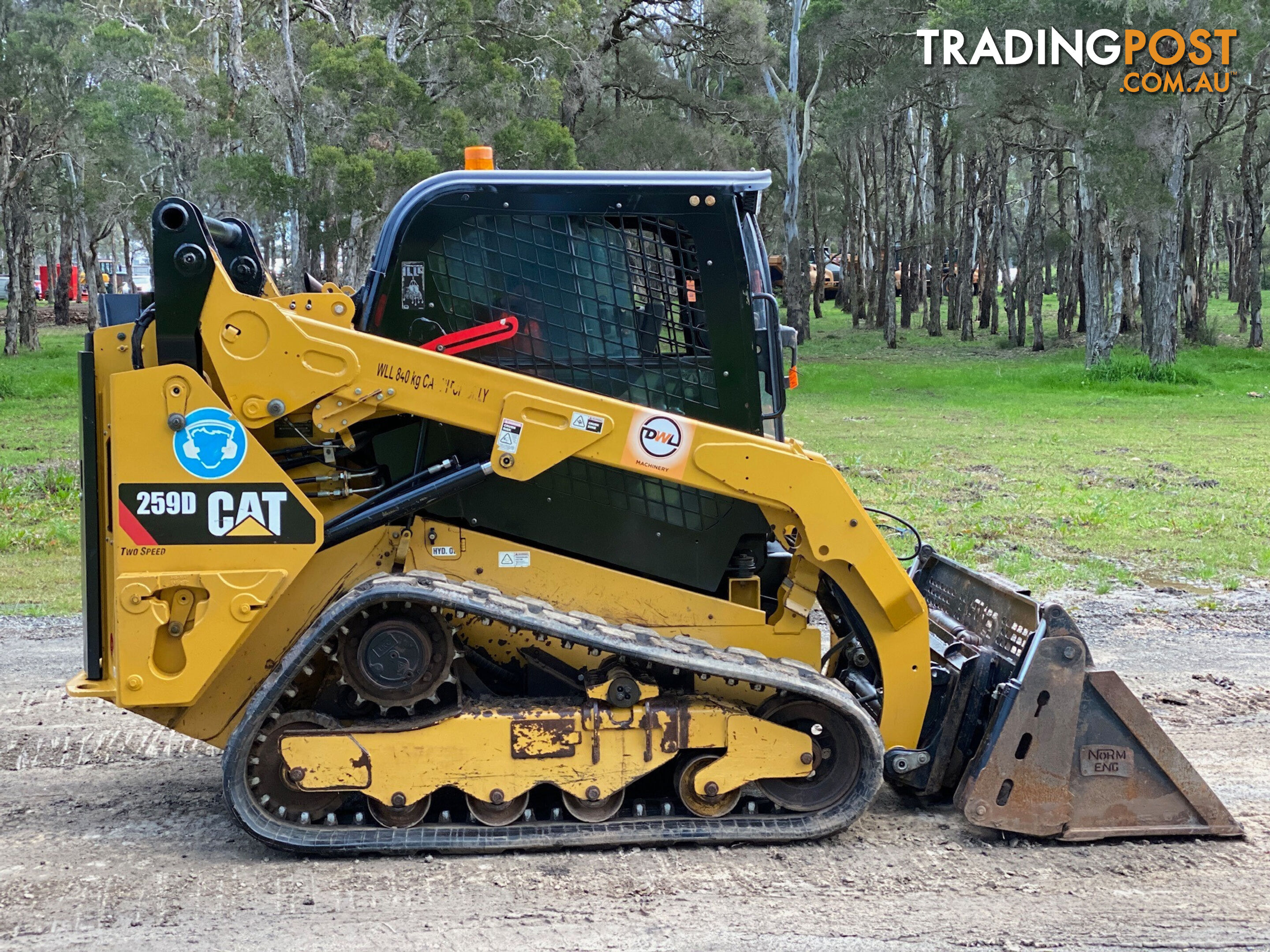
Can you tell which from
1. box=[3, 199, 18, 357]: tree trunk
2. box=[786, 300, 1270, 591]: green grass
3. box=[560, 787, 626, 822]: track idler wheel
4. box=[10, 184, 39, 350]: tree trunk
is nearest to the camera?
box=[560, 787, 626, 822]: track idler wheel

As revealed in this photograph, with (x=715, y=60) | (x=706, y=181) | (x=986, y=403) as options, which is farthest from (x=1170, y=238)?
(x=706, y=181)

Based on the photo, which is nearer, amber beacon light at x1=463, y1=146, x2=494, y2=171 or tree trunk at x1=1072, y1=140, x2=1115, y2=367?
amber beacon light at x1=463, y1=146, x2=494, y2=171

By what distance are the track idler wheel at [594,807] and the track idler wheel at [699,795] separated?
0.79 feet

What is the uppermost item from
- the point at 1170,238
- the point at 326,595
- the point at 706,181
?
the point at 1170,238

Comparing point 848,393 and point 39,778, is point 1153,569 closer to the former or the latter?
point 39,778

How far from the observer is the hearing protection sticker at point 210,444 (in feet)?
15.7

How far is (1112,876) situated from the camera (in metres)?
4.72

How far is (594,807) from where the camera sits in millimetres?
4973

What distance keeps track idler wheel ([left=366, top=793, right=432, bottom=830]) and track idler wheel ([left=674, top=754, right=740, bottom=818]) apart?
3.24ft

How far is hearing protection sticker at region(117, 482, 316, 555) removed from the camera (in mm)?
4789

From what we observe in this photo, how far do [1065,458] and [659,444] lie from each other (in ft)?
42.1

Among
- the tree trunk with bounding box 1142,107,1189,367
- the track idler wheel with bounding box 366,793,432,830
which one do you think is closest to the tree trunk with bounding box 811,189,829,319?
the tree trunk with bounding box 1142,107,1189,367

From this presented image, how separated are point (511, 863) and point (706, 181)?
2810 millimetres

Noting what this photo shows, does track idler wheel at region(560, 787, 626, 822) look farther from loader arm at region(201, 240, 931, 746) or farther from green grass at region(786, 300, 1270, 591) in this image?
green grass at region(786, 300, 1270, 591)
